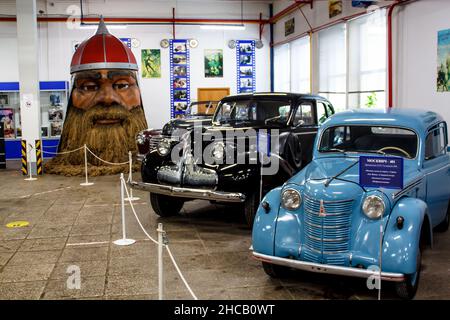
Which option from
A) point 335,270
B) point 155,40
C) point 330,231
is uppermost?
point 155,40

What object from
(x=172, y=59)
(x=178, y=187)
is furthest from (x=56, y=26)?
(x=178, y=187)

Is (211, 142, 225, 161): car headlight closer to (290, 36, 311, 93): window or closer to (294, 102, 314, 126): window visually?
(294, 102, 314, 126): window

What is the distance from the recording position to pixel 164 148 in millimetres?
7242

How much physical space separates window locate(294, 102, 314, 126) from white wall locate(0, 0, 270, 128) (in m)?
11.6

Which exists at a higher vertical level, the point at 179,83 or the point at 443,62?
the point at 179,83

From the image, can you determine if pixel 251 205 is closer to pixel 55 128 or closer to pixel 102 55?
pixel 102 55

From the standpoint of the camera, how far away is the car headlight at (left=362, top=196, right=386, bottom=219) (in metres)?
4.23

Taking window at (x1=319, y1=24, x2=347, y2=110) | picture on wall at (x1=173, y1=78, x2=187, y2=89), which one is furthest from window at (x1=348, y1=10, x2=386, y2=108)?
picture on wall at (x1=173, y1=78, x2=187, y2=89)

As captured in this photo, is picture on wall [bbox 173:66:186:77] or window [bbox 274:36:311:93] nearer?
window [bbox 274:36:311:93]

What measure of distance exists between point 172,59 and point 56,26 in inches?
175

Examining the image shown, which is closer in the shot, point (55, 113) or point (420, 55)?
point (420, 55)

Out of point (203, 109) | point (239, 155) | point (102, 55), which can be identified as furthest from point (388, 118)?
point (203, 109)

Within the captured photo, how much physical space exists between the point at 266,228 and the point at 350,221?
31.0 inches
